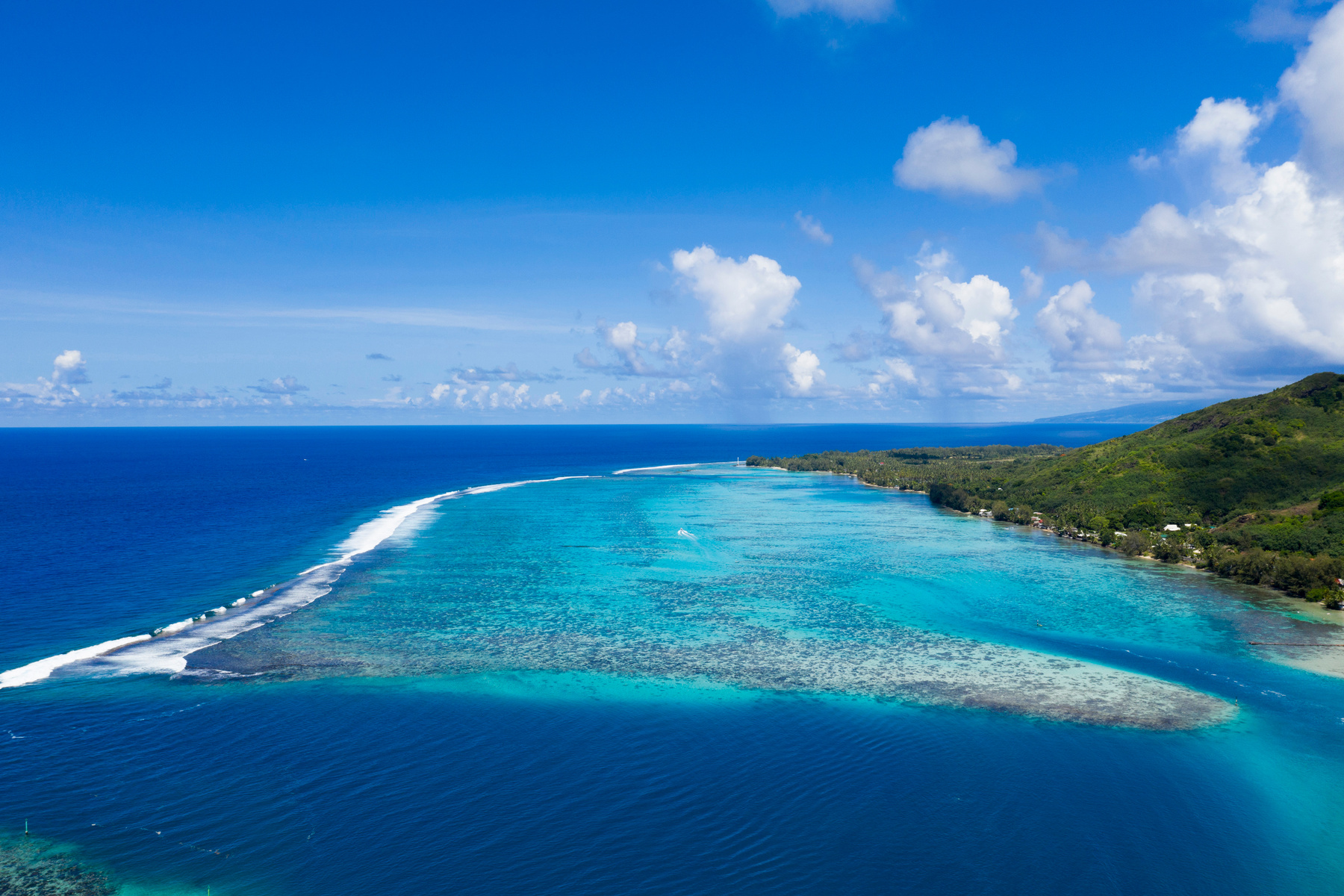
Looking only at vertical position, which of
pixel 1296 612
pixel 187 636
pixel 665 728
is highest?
pixel 1296 612

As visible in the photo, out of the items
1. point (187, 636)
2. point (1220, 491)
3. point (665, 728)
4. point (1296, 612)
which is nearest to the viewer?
point (665, 728)

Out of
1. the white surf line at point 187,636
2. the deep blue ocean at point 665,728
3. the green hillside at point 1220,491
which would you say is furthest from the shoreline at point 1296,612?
the white surf line at point 187,636

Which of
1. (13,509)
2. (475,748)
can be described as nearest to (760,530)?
(475,748)

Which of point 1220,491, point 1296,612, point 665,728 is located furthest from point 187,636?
point 1220,491

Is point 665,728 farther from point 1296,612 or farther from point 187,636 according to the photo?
point 1296,612

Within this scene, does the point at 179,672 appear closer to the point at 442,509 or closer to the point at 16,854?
the point at 16,854

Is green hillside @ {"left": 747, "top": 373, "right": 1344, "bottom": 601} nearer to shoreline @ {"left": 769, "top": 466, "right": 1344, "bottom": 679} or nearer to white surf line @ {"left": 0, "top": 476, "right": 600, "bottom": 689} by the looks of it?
shoreline @ {"left": 769, "top": 466, "right": 1344, "bottom": 679}
